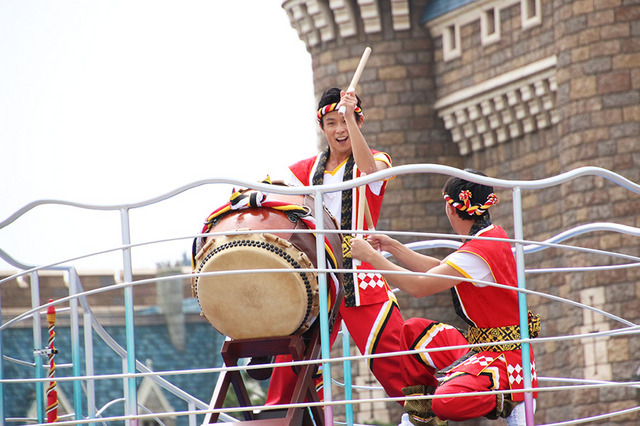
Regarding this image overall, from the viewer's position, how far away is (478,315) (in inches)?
129

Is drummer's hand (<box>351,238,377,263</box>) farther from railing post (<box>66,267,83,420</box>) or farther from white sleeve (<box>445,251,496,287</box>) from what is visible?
railing post (<box>66,267,83,420</box>)

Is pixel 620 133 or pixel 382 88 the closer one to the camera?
pixel 620 133

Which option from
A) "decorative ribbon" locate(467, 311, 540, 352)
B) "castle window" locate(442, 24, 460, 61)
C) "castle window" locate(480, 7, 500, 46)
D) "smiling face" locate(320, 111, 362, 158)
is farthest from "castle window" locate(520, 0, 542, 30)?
"decorative ribbon" locate(467, 311, 540, 352)

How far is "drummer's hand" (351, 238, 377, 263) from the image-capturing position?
10.3 ft

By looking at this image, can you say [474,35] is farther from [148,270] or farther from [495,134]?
[148,270]

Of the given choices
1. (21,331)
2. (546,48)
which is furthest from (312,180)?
(21,331)

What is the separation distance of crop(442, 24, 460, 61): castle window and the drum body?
10084mm

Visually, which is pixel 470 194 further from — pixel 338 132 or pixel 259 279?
pixel 259 279

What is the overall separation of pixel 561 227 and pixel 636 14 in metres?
2.21

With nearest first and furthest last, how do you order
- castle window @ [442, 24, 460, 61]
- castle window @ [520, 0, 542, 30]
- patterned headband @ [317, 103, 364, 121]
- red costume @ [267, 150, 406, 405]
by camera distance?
red costume @ [267, 150, 406, 405], patterned headband @ [317, 103, 364, 121], castle window @ [520, 0, 542, 30], castle window @ [442, 24, 460, 61]

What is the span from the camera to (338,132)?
3.62 meters

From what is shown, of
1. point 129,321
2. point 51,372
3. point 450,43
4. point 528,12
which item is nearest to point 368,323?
point 129,321

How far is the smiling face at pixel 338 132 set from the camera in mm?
3605

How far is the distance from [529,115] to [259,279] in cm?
963
